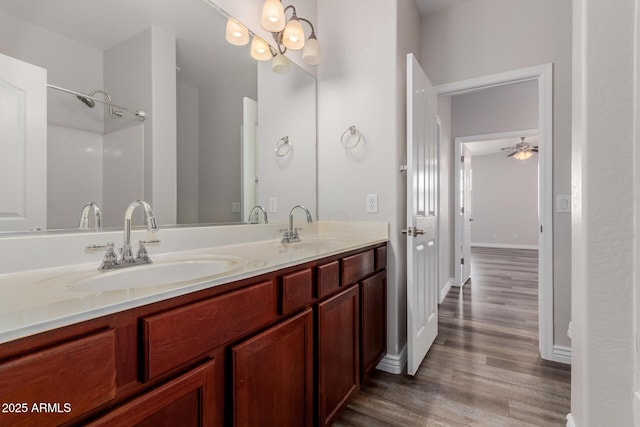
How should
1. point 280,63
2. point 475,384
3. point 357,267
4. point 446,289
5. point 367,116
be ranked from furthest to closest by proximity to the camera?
point 446,289 → point 367,116 → point 280,63 → point 475,384 → point 357,267

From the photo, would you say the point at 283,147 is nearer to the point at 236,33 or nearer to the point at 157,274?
the point at 236,33

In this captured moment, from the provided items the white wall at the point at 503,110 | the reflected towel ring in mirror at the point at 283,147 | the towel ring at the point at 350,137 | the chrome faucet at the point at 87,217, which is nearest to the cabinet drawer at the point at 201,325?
the chrome faucet at the point at 87,217

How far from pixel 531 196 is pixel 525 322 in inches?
233

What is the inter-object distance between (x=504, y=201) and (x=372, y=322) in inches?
298

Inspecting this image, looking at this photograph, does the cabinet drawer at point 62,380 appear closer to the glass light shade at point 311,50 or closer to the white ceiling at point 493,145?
the glass light shade at point 311,50

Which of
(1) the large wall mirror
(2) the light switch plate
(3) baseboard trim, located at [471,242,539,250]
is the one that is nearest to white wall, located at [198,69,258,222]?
(1) the large wall mirror

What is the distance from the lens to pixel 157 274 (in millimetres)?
1027

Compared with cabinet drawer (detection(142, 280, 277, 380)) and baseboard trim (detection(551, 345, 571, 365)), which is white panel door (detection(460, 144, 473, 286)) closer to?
baseboard trim (detection(551, 345, 571, 365))

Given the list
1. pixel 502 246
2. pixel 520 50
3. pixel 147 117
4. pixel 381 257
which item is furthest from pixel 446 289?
pixel 502 246

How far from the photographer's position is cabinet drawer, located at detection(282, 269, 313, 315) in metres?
1.06

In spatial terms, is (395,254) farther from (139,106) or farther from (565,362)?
(139,106)

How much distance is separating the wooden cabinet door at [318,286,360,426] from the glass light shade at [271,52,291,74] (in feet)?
4.70

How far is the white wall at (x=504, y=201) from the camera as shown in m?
7.41

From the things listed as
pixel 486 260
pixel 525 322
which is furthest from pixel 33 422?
pixel 486 260
